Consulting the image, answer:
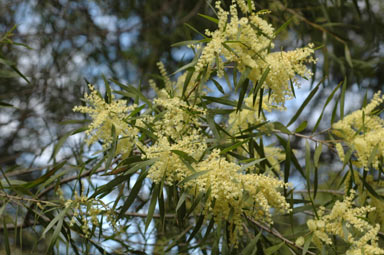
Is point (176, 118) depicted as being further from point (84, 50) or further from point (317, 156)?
point (84, 50)

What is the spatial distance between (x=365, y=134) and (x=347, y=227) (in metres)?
0.37

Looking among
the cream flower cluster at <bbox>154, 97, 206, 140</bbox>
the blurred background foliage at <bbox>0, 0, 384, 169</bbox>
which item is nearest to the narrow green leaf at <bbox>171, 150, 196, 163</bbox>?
the cream flower cluster at <bbox>154, 97, 206, 140</bbox>

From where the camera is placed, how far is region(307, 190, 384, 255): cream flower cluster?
1.47 metres

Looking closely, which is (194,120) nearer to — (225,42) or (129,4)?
(225,42)

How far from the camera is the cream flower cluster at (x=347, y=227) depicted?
4.82ft

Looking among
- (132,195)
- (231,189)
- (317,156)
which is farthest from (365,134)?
(132,195)

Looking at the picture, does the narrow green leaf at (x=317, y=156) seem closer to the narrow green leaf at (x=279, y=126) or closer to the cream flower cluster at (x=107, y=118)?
the narrow green leaf at (x=279, y=126)

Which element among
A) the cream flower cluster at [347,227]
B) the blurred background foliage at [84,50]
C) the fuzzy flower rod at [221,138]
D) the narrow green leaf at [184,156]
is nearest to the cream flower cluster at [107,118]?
the fuzzy flower rod at [221,138]

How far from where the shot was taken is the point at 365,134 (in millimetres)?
1718

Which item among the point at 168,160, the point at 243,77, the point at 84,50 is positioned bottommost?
the point at 168,160

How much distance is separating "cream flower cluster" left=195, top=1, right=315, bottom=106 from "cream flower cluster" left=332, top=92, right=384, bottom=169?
0.36 metres

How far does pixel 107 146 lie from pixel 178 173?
1.09ft

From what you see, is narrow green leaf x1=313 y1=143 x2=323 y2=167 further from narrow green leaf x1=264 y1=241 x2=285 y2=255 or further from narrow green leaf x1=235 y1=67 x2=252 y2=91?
narrow green leaf x1=235 y1=67 x2=252 y2=91

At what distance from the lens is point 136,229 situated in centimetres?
249
